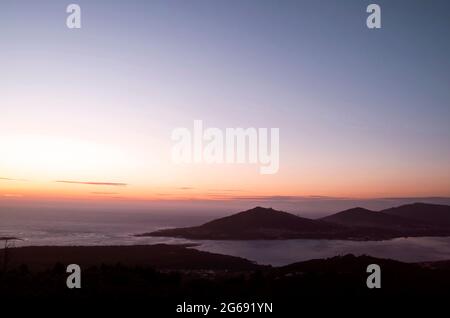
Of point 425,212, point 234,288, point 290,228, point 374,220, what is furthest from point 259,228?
point 425,212

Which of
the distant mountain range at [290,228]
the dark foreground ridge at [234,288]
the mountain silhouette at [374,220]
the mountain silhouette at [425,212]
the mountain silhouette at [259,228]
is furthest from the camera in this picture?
the mountain silhouette at [425,212]

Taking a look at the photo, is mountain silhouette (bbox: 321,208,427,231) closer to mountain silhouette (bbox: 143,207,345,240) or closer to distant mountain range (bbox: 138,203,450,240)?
distant mountain range (bbox: 138,203,450,240)

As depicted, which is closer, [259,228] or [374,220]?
[259,228]

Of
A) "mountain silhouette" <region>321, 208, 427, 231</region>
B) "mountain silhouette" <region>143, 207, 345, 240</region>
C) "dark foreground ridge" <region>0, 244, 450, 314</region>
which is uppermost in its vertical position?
"dark foreground ridge" <region>0, 244, 450, 314</region>

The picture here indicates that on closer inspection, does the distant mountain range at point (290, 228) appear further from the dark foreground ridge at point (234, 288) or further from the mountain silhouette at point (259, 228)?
the dark foreground ridge at point (234, 288)

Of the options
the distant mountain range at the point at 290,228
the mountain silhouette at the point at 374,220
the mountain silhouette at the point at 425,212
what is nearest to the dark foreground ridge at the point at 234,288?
the distant mountain range at the point at 290,228

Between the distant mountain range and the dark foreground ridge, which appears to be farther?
the distant mountain range

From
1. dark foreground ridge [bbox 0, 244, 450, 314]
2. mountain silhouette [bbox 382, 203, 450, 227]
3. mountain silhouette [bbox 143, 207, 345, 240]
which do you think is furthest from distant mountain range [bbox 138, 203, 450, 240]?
dark foreground ridge [bbox 0, 244, 450, 314]

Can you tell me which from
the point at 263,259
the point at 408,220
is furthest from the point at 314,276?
the point at 408,220

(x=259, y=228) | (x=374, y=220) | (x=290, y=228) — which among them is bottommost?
(x=374, y=220)

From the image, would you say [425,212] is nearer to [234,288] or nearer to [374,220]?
[374,220]

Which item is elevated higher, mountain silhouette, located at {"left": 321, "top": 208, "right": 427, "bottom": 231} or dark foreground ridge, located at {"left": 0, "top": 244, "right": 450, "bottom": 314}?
dark foreground ridge, located at {"left": 0, "top": 244, "right": 450, "bottom": 314}
